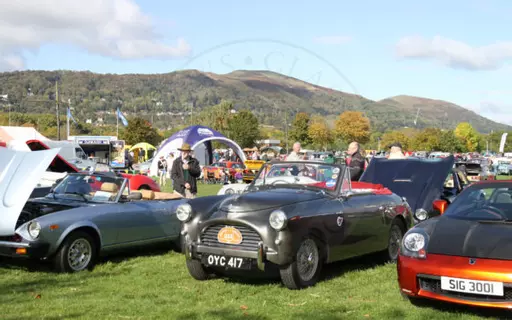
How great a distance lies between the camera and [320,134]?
90375 millimetres

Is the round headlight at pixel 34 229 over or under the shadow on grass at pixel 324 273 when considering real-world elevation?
over

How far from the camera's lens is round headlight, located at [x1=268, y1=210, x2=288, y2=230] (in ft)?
19.9

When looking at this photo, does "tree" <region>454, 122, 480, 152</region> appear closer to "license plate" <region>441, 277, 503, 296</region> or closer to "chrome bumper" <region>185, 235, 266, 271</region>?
"chrome bumper" <region>185, 235, 266, 271</region>

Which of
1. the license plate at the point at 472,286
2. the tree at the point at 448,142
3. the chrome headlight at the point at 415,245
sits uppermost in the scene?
the chrome headlight at the point at 415,245

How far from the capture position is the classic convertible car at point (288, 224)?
617 cm

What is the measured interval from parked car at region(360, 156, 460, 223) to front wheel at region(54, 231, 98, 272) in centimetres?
540

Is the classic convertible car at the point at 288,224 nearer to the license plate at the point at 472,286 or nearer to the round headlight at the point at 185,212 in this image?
the round headlight at the point at 185,212

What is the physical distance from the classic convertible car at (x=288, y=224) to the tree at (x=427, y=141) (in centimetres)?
10954

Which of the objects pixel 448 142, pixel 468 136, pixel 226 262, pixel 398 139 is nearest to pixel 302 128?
pixel 398 139

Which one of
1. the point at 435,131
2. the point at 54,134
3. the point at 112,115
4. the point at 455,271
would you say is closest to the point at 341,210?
the point at 455,271

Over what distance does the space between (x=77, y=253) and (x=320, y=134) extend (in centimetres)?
8391

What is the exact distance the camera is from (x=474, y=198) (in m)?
6.50

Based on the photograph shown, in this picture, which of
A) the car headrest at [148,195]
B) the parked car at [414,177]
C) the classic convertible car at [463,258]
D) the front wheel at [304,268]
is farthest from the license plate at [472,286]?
the car headrest at [148,195]

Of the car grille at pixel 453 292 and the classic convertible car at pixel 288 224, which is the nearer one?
the car grille at pixel 453 292
